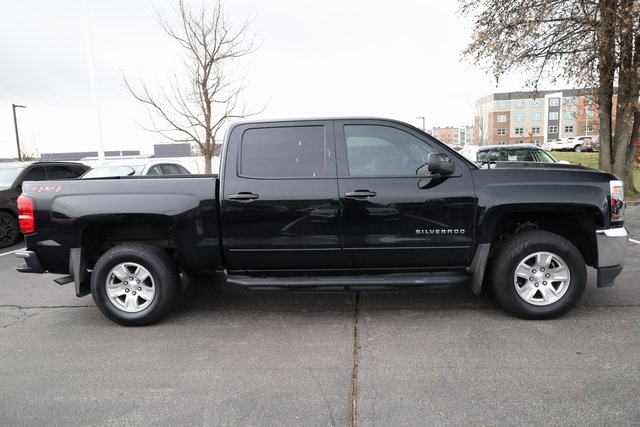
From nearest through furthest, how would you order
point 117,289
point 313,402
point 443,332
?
point 313,402
point 443,332
point 117,289

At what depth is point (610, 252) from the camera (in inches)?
162

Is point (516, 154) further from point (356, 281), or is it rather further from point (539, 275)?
point (356, 281)

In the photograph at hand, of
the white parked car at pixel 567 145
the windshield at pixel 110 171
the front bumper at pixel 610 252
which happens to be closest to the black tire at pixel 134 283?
the front bumper at pixel 610 252

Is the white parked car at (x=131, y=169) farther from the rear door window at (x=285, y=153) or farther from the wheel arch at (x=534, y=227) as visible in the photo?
the wheel arch at (x=534, y=227)

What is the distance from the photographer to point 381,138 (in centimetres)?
426

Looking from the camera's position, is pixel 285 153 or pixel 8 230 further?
pixel 8 230

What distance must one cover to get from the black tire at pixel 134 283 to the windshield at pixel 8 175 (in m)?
6.50

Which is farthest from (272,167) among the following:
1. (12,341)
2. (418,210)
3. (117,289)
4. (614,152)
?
(614,152)

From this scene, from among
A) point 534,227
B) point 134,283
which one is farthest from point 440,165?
point 134,283

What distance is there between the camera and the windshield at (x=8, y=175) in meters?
9.19

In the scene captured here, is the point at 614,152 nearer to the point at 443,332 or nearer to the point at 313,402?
the point at 443,332

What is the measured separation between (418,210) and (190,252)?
7.07 feet

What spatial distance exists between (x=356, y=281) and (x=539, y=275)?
169 cm

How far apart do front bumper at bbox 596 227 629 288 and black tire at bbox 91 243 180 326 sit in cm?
399
